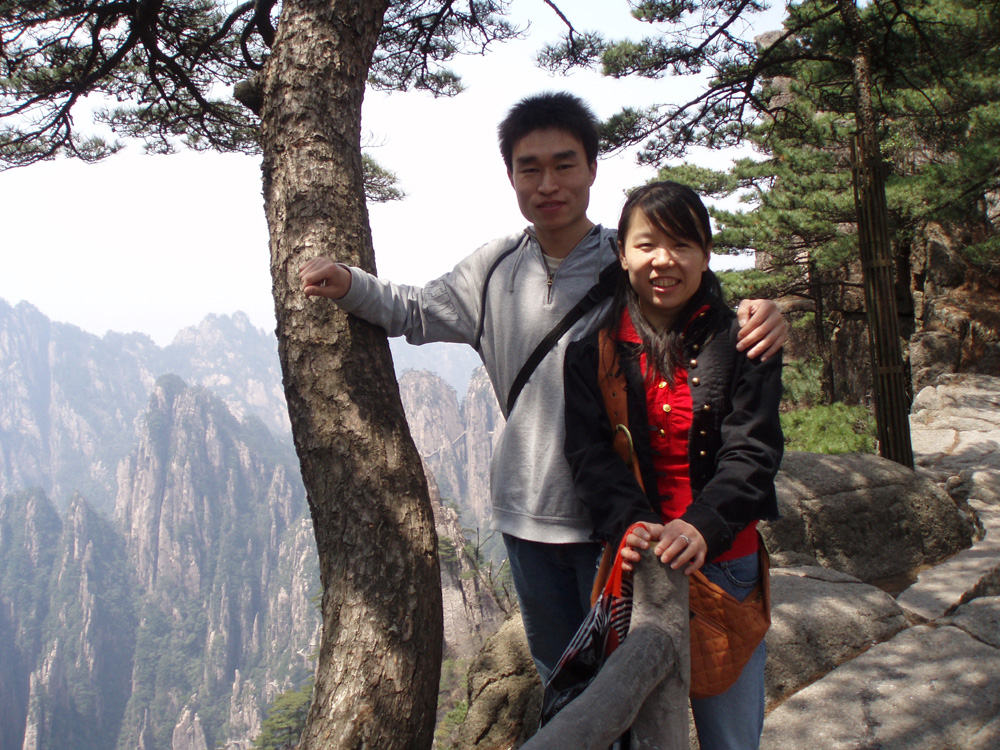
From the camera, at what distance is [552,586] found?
140 cm

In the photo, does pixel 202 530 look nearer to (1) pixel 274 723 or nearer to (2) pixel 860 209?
(1) pixel 274 723

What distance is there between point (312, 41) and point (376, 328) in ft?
2.64

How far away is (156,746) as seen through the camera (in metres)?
64.9

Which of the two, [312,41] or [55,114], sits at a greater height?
[55,114]

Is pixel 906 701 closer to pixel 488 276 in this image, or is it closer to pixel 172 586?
pixel 488 276

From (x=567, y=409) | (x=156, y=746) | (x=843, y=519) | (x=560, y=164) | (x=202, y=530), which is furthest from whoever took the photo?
(x=202, y=530)

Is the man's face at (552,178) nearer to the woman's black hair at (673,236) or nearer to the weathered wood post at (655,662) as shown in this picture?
the woman's black hair at (673,236)

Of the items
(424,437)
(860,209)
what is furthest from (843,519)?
(424,437)

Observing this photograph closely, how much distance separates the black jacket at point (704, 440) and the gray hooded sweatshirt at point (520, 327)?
13cm

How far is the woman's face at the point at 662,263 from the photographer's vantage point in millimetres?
1207

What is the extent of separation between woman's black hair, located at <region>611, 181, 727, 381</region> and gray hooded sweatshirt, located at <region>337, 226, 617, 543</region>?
15 cm

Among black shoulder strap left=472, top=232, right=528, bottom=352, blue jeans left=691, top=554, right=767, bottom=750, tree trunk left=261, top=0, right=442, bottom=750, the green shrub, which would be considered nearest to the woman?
blue jeans left=691, top=554, right=767, bottom=750

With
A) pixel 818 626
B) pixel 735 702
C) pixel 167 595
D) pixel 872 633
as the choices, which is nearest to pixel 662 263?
pixel 735 702

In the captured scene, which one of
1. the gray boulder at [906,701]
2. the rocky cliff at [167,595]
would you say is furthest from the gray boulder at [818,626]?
the rocky cliff at [167,595]
